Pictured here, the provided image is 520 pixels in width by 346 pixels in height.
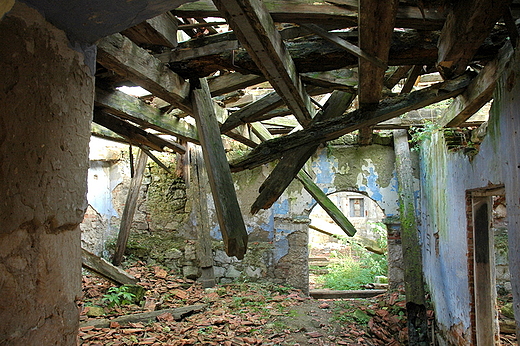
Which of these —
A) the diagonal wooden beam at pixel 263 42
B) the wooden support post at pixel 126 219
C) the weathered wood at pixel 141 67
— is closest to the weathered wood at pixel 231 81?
the diagonal wooden beam at pixel 263 42

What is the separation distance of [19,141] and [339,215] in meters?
3.96

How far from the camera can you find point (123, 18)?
139 centimetres

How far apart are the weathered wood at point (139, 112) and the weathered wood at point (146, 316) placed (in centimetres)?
251

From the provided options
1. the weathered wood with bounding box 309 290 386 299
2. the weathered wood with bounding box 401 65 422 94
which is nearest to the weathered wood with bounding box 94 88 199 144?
the weathered wood with bounding box 401 65 422 94

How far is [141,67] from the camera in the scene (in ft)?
8.14

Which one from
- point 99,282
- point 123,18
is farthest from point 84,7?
point 99,282

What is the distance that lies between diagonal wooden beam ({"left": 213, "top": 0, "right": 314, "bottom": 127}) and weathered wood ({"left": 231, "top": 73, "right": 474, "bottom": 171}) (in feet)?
1.71

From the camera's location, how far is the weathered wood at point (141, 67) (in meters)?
2.27

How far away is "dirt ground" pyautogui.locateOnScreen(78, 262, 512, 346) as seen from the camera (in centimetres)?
454

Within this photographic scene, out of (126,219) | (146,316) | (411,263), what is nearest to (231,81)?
(146,316)

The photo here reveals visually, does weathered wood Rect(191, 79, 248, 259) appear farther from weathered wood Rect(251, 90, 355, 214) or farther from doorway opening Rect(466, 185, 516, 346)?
doorway opening Rect(466, 185, 516, 346)

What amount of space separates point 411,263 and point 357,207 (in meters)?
13.5

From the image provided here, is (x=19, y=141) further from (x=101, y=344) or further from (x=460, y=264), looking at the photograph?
(x=460, y=264)

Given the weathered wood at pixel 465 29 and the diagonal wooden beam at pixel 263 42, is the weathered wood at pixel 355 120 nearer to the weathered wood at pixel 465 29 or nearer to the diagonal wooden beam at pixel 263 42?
the diagonal wooden beam at pixel 263 42
